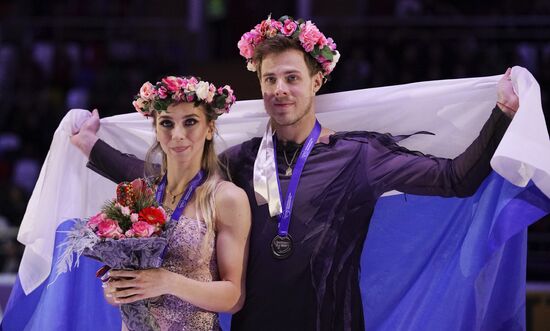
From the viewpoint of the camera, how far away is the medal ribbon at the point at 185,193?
3641 millimetres

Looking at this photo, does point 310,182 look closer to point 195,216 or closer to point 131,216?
point 195,216

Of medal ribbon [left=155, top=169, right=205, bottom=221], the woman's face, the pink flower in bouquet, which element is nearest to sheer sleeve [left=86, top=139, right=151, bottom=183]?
medal ribbon [left=155, top=169, right=205, bottom=221]

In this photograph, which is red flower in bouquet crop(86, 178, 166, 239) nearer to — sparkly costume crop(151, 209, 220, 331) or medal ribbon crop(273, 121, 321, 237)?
sparkly costume crop(151, 209, 220, 331)

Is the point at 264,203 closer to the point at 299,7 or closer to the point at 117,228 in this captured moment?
the point at 117,228

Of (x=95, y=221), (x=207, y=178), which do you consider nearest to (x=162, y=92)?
(x=207, y=178)

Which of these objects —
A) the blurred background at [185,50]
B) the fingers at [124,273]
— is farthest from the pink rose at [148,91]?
the blurred background at [185,50]

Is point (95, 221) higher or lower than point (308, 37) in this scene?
→ lower

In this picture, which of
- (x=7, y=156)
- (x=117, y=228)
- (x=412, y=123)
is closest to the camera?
(x=117, y=228)

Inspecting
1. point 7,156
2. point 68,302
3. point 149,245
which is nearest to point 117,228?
point 149,245

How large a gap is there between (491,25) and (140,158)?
20.0 feet

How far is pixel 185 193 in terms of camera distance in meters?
3.68

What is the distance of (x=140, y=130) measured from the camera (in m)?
4.45

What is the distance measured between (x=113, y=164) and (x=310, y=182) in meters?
0.96

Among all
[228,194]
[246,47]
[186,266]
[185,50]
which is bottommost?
[186,266]
